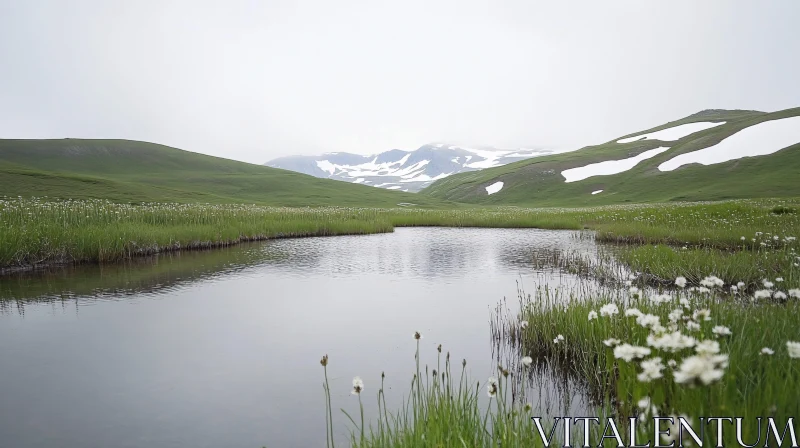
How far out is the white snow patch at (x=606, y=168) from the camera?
9281 cm

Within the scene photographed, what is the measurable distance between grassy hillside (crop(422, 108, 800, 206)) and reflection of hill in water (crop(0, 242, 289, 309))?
62382mm

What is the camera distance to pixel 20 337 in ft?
24.9

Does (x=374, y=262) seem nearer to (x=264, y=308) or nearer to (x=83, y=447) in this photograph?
(x=264, y=308)

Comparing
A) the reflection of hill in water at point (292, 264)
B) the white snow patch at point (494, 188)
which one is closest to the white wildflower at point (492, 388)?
the reflection of hill in water at point (292, 264)

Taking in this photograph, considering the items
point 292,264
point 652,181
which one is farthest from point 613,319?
point 652,181

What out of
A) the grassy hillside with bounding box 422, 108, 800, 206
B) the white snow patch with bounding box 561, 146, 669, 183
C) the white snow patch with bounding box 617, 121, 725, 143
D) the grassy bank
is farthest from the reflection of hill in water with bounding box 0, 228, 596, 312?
the white snow patch with bounding box 617, 121, 725, 143

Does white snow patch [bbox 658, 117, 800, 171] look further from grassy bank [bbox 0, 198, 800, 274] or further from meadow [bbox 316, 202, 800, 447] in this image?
meadow [bbox 316, 202, 800, 447]

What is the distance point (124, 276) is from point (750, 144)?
3959 inches

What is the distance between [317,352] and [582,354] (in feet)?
14.3

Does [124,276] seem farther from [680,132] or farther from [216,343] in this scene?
[680,132]

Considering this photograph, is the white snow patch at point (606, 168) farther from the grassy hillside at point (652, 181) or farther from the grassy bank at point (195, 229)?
the grassy bank at point (195, 229)

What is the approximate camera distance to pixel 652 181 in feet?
250

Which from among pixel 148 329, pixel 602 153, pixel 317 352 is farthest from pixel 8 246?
pixel 602 153

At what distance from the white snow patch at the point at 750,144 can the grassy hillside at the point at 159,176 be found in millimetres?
50587
